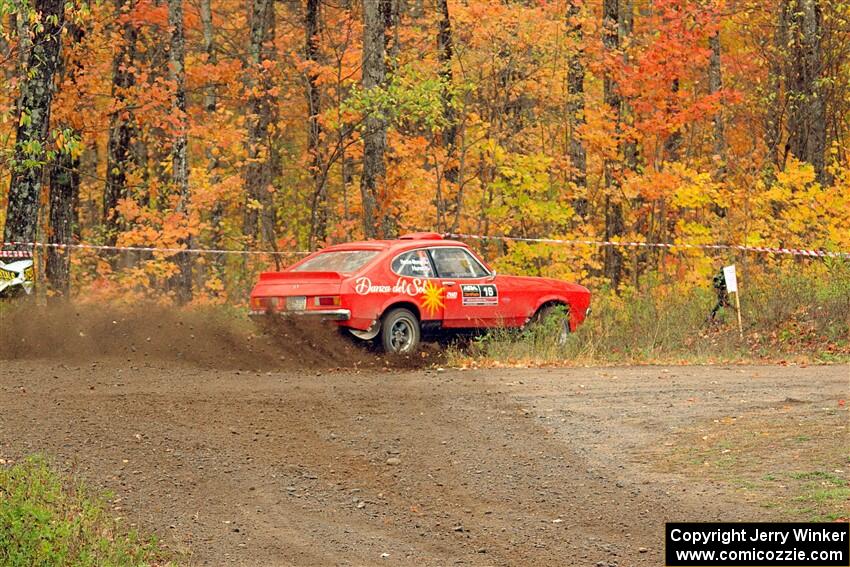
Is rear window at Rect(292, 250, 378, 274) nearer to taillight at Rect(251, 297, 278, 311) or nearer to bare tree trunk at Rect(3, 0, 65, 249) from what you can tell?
taillight at Rect(251, 297, 278, 311)

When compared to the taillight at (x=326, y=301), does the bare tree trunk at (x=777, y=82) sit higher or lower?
higher

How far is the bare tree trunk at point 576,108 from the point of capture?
2609 centimetres

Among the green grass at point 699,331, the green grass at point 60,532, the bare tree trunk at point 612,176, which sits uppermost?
the bare tree trunk at point 612,176

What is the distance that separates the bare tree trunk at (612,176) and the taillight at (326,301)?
36.4 feet

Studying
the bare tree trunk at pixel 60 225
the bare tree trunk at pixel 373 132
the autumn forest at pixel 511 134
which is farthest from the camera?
the bare tree trunk at pixel 60 225

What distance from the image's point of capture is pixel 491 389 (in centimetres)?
1338

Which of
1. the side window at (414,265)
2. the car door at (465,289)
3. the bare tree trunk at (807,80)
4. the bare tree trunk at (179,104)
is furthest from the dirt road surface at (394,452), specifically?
the bare tree trunk at (807,80)

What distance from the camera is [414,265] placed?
16.8 m

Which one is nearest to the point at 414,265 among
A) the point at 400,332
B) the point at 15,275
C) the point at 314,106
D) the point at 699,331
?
the point at 400,332

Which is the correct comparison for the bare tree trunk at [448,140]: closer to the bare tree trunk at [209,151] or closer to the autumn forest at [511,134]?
the autumn forest at [511,134]

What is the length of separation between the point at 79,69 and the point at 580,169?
10.5 m

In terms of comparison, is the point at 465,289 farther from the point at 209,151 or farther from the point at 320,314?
the point at 209,151

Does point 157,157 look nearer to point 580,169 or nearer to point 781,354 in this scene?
point 580,169

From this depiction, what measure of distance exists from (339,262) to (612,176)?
10.4m
